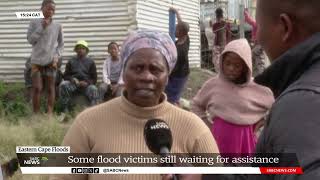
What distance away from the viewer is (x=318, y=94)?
1.04m

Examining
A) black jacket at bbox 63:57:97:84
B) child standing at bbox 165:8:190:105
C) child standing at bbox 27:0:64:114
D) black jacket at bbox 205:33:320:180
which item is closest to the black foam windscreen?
black jacket at bbox 205:33:320:180

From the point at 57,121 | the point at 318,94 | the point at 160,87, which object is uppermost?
the point at 318,94

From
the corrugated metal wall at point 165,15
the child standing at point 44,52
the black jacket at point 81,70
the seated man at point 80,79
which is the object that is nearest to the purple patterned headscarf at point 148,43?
the child standing at point 44,52

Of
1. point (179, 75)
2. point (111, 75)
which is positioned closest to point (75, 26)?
point (111, 75)

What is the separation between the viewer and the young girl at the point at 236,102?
3.57 meters

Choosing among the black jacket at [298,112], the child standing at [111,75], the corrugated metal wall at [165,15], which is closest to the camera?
the black jacket at [298,112]

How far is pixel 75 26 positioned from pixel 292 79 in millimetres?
8362

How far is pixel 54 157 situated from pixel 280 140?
4.13 feet

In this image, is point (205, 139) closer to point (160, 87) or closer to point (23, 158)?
point (160, 87)

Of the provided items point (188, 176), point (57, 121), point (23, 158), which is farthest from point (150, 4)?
point (188, 176)

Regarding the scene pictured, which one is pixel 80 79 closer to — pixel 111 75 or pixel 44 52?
pixel 111 75

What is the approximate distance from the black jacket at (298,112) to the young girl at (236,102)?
2356 mm
